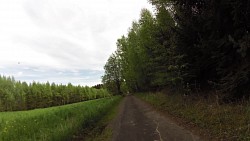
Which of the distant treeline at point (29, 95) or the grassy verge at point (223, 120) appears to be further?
the distant treeline at point (29, 95)

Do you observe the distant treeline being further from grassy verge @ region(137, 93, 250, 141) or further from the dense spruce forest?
grassy verge @ region(137, 93, 250, 141)

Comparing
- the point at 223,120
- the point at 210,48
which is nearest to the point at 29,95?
the point at 210,48

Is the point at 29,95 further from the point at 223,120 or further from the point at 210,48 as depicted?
the point at 223,120

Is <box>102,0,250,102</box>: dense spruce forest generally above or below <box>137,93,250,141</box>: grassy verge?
above

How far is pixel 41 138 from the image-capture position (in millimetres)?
10516

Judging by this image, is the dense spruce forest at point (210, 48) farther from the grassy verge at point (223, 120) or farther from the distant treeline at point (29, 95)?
the distant treeline at point (29, 95)

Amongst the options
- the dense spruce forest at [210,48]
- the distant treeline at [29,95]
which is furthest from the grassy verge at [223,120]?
the distant treeline at [29,95]

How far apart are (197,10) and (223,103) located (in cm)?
639

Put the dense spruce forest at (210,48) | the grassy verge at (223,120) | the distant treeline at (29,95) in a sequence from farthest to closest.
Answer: the distant treeline at (29,95)
the dense spruce forest at (210,48)
the grassy verge at (223,120)

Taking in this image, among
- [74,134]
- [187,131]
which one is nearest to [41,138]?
[74,134]

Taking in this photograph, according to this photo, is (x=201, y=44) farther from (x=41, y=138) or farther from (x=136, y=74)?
(x=136, y=74)

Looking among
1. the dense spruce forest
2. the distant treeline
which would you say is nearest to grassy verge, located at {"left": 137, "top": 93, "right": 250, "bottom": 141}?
the dense spruce forest

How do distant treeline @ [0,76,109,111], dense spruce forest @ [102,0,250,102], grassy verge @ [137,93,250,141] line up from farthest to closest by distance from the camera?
1. distant treeline @ [0,76,109,111]
2. dense spruce forest @ [102,0,250,102]
3. grassy verge @ [137,93,250,141]

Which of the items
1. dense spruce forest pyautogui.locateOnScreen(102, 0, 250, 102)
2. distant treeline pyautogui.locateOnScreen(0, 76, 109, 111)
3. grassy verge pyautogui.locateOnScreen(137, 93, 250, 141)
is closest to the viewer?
grassy verge pyautogui.locateOnScreen(137, 93, 250, 141)
